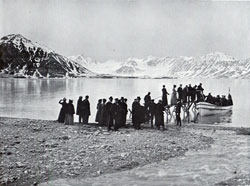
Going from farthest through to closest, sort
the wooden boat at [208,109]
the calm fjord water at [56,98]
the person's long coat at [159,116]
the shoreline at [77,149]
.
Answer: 1. the calm fjord water at [56,98]
2. the wooden boat at [208,109]
3. the person's long coat at [159,116]
4. the shoreline at [77,149]

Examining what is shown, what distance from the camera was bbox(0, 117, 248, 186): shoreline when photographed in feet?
26.0

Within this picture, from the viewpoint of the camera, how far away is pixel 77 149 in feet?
32.0

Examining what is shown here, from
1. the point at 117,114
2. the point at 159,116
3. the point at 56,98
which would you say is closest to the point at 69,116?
the point at 117,114

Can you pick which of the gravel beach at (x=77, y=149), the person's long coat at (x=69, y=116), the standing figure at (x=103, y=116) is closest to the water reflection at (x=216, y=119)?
the gravel beach at (x=77, y=149)

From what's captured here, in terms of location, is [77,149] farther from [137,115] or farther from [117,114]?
[137,115]

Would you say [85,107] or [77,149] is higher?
[85,107]

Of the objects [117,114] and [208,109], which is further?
[208,109]

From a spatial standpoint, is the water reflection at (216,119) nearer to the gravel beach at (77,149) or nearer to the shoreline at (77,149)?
the shoreline at (77,149)

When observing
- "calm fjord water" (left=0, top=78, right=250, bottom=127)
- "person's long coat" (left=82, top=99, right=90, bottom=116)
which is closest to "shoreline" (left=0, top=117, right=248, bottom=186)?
"person's long coat" (left=82, top=99, right=90, bottom=116)

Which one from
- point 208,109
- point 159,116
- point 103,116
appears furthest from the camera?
point 208,109

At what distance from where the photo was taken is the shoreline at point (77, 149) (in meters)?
7.93

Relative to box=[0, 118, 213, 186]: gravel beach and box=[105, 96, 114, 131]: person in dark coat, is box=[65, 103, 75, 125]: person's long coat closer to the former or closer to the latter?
box=[0, 118, 213, 186]: gravel beach

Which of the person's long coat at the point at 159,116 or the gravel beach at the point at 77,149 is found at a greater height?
the person's long coat at the point at 159,116

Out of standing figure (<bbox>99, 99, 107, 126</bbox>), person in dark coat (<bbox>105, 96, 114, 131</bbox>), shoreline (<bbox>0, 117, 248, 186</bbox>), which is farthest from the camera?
standing figure (<bbox>99, 99, 107, 126</bbox>)
